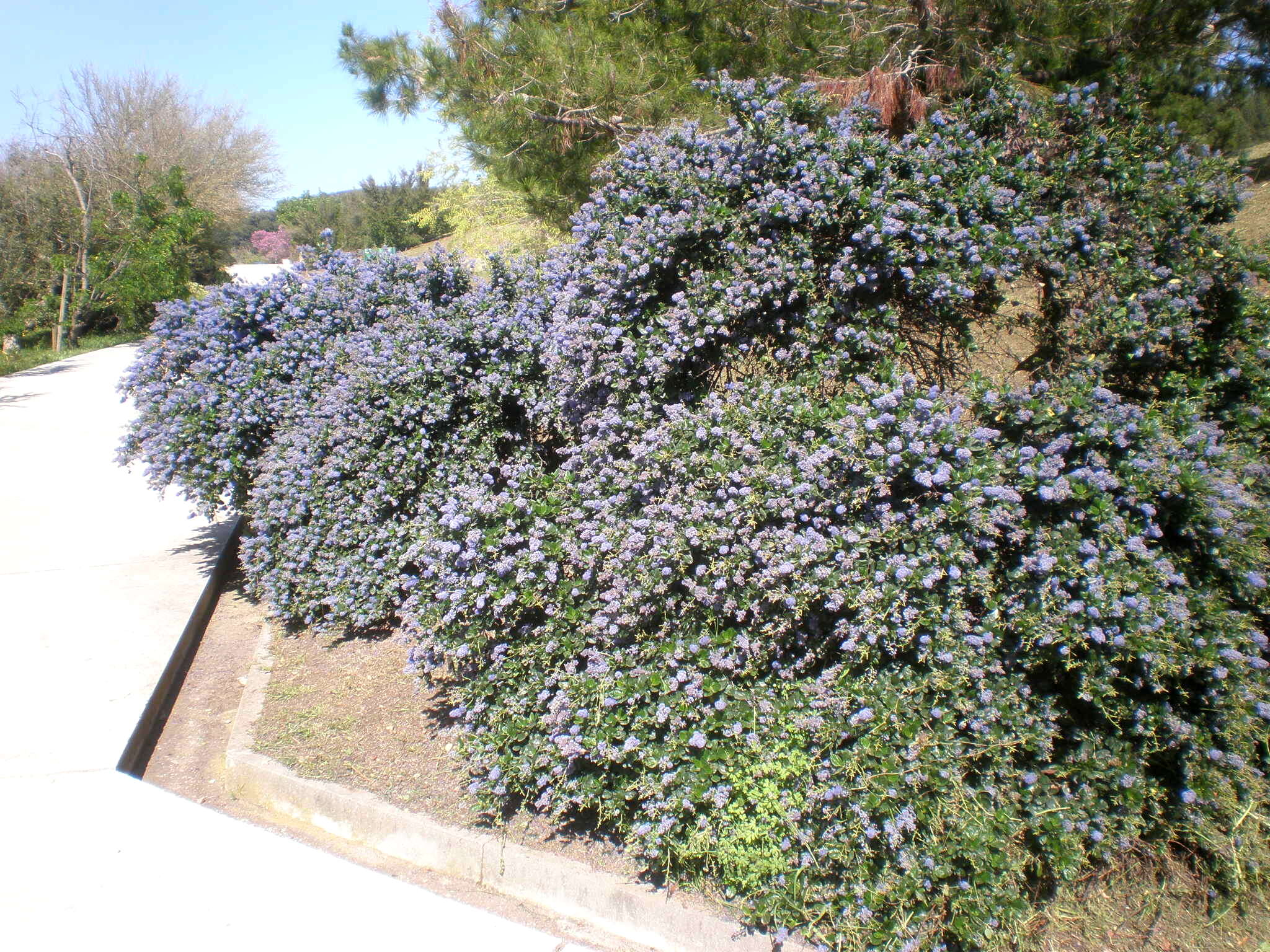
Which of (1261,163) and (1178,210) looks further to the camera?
(1261,163)

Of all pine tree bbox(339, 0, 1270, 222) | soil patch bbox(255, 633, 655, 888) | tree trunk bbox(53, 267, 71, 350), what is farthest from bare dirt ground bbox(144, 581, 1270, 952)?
tree trunk bbox(53, 267, 71, 350)

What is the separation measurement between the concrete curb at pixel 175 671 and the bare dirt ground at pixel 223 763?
38 millimetres

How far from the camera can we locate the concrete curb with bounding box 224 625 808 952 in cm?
276

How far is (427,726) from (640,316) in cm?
214

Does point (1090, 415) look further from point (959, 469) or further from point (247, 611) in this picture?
point (247, 611)

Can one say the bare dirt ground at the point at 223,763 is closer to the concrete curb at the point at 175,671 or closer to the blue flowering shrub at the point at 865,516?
the concrete curb at the point at 175,671

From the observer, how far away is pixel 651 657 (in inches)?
115

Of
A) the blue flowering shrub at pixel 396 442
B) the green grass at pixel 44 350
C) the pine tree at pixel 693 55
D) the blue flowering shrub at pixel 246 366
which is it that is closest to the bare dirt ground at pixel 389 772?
the blue flowering shrub at pixel 396 442

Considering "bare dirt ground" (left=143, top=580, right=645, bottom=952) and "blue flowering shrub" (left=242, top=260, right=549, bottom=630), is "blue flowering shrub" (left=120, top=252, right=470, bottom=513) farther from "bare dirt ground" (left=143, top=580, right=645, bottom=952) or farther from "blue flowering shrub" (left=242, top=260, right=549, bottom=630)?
"bare dirt ground" (left=143, top=580, right=645, bottom=952)

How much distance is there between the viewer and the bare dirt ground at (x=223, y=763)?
2.98 m

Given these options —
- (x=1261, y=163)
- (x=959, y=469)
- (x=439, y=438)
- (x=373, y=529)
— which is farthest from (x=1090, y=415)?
(x=1261, y=163)

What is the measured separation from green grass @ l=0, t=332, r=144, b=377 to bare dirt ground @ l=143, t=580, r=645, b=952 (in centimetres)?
1387

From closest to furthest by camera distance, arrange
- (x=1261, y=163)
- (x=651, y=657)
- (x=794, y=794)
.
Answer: (x=794, y=794), (x=651, y=657), (x=1261, y=163)

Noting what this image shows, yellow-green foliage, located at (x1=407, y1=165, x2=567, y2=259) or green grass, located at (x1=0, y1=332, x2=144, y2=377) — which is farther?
green grass, located at (x1=0, y1=332, x2=144, y2=377)
